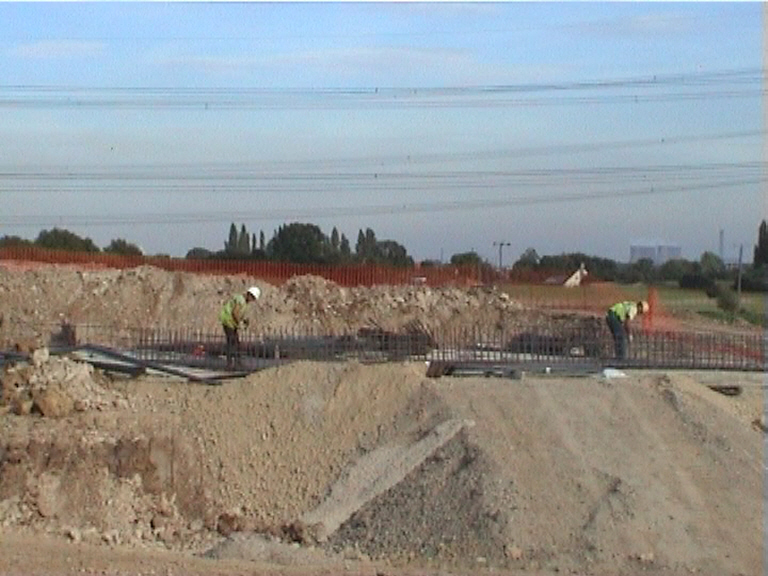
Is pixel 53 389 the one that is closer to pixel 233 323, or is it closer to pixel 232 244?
pixel 233 323

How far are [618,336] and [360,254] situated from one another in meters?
31.5

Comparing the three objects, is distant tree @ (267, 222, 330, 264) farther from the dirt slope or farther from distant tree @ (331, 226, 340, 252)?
the dirt slope

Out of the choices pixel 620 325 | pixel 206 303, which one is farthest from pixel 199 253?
pixel 620 325

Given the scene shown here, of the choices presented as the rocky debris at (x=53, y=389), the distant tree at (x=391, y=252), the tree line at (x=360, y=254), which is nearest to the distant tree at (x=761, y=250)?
the tree line at (x=360, y=254)

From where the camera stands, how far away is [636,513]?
53.6 ft

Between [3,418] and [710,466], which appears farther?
[3,418]

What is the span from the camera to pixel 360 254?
55.1 meters

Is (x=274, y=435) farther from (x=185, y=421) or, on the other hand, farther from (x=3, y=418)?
(x=3, y=418)

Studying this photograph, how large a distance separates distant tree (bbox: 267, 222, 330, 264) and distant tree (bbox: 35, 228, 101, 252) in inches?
274

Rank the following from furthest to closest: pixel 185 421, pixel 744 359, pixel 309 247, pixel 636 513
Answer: pixel 309 247 < pixel 744 359 < pixel 185 421 < pixel 636 513

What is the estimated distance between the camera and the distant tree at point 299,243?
174ft

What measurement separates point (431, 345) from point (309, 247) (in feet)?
95.3

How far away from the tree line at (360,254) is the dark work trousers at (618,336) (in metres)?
25.8

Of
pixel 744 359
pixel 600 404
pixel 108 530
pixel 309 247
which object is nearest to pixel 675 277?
pixel 309 247
